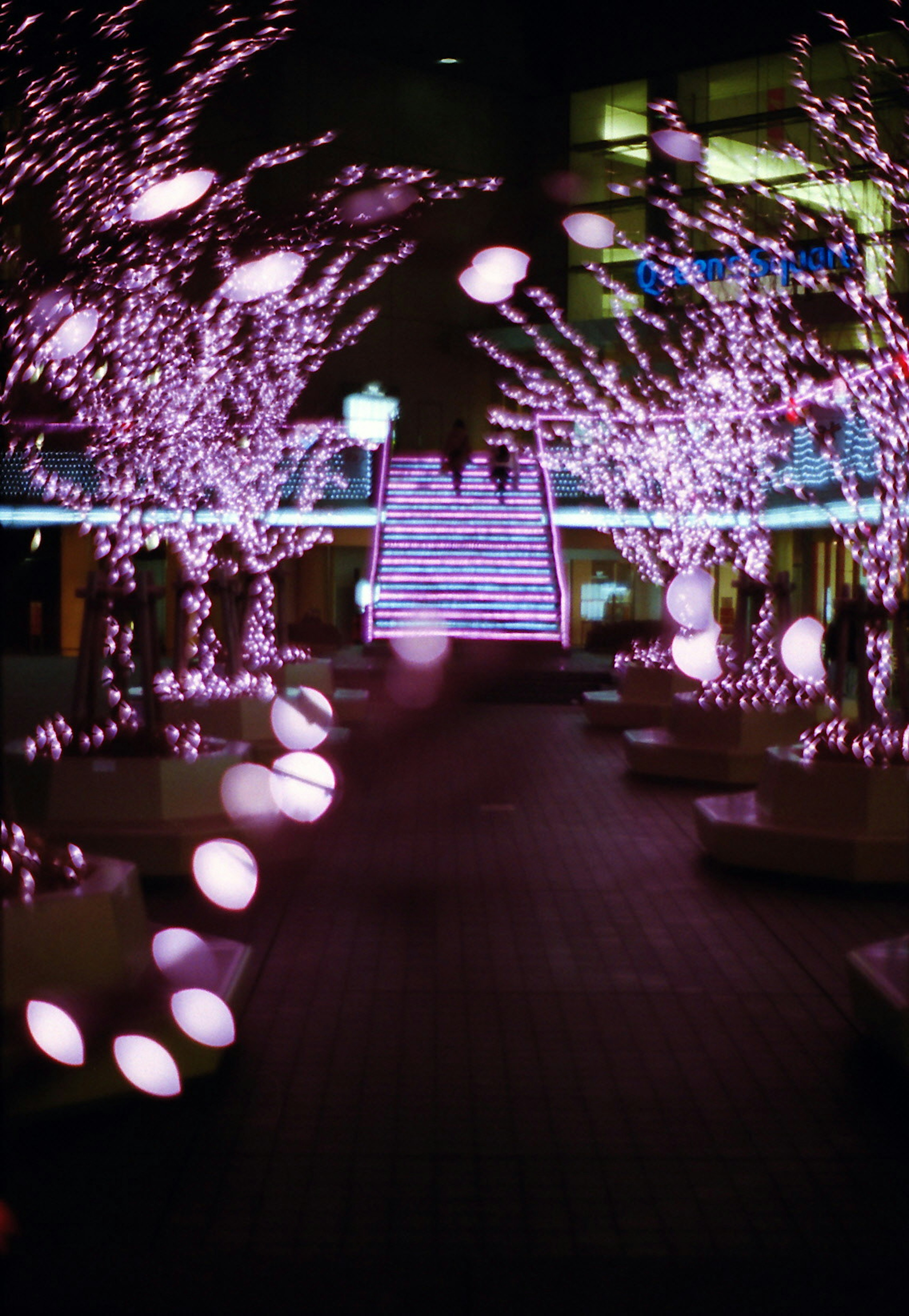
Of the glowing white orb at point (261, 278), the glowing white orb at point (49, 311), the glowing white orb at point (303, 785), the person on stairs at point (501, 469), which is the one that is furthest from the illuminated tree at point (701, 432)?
the glowing white orb at point (49, 311)

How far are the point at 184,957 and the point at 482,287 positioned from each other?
3828 cm

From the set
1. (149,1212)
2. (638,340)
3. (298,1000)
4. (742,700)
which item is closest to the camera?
(149,1212)

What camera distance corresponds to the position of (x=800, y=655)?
1388cm

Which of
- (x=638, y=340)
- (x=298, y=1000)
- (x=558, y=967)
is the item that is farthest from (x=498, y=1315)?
(x=638, y=340)

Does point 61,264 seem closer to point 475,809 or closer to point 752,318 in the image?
point 475,809

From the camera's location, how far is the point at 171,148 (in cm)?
698

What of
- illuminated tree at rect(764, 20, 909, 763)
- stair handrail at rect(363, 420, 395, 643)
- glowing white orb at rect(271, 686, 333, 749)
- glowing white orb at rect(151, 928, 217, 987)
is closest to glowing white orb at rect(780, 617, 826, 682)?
illuminated tree at rect(764, 20, 909, 763)

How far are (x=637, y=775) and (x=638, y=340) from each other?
25.2 m

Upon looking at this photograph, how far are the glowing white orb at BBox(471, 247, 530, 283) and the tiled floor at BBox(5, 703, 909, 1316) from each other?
3609 cm

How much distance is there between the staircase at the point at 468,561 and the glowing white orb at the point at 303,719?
10.1 metres

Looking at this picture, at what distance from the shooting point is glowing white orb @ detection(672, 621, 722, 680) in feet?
58.0

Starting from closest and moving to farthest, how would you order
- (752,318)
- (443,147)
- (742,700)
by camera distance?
(742,700)
(752,318)
(443,147)

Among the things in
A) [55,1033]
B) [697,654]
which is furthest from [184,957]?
[697,654]

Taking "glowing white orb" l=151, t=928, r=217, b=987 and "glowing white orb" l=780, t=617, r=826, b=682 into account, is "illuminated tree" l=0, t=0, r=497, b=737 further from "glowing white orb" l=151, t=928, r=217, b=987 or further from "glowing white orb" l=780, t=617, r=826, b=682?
"glowing white orb" l=780, t=617, r=826, b=682
